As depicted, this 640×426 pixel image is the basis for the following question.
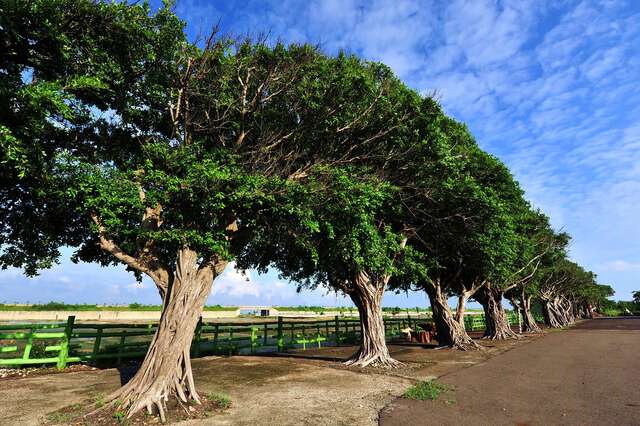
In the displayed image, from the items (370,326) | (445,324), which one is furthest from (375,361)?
(445,324)

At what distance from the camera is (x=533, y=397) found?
31.7ft

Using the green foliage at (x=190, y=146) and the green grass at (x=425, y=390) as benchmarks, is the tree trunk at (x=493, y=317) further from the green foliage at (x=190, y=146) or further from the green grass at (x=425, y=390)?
the green grass at (x=425, y=390)

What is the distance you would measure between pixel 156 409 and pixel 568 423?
8.75 m

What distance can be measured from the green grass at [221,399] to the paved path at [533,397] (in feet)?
12.1

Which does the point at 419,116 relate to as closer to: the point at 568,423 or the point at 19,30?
the point at 568,423

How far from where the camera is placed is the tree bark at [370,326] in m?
15.2

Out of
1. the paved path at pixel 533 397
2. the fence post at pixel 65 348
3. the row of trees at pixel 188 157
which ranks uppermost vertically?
the row of trees at pixel 188 157

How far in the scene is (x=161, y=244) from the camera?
1023cm

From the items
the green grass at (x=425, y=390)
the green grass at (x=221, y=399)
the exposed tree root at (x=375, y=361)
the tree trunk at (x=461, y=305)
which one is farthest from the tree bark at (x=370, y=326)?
the tree trunk at (x=461, y=305)

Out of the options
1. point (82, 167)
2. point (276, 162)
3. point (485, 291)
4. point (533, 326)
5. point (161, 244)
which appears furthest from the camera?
point (533, 326)

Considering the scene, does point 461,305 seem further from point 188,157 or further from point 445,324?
point 188,157

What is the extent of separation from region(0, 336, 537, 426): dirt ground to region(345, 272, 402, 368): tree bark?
0.98 metres

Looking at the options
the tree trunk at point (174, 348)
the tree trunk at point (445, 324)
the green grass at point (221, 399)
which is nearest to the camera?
the tree trunk at point (174, 348)

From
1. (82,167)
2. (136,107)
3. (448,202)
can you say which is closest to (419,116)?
(448,202)
